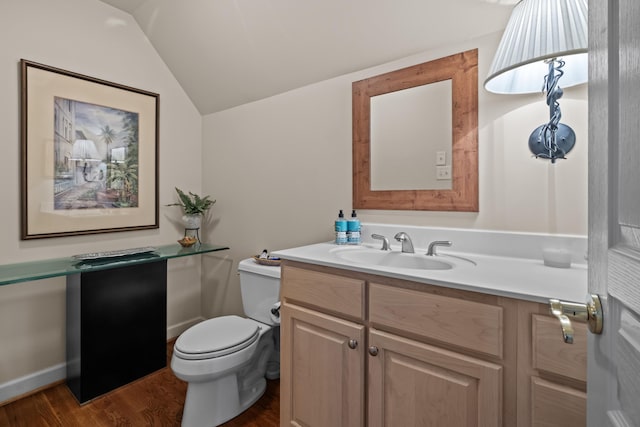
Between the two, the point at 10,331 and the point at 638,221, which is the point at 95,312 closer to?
the point at 10,331

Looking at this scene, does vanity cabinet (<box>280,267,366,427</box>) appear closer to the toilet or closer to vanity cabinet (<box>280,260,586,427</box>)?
vanity cabinet (<box>280,260,586,427</box>)

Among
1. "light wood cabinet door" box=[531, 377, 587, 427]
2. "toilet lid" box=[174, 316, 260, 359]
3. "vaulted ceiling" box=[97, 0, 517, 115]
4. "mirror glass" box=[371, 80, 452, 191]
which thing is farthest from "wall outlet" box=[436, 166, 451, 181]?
"toilet lid" box=[174, 316, 260, 359]

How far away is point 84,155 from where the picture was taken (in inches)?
79.9

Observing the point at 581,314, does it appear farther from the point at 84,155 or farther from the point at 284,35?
the point at 84,155

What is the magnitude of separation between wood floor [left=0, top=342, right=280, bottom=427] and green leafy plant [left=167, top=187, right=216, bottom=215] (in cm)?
121

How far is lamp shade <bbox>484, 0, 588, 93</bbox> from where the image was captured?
0.94m

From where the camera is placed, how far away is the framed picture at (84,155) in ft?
5.97

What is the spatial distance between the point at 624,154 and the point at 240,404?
1890mm

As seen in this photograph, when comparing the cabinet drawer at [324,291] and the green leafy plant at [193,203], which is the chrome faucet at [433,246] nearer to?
the cabinet drawer at [324,291]

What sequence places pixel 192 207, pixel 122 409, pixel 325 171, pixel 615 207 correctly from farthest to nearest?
→ pixel 192 207
pixel 325 171
pixel 122 409
pixel 615 207

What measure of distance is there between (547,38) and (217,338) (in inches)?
71.7

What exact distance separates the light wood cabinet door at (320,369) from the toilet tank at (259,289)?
0.45 m

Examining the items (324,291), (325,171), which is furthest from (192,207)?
(324,291)

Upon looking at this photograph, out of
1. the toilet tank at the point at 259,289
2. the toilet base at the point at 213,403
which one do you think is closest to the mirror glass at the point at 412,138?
the toilet tank at the point at 259,289
